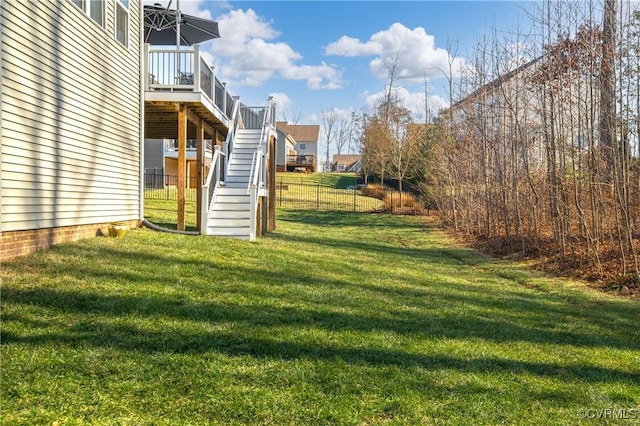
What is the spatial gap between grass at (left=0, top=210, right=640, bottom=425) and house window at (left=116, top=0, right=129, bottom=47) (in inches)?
170

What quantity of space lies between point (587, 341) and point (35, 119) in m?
6.67

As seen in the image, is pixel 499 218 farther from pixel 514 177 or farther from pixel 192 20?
pixel 192 20

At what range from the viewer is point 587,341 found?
14.9 ft

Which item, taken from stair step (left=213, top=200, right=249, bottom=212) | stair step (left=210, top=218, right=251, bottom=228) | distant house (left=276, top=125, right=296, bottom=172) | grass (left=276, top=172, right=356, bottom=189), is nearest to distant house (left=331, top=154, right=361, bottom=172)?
distant house (left=276, top=125, right=296, bottom=172)

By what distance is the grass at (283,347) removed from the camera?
282cm

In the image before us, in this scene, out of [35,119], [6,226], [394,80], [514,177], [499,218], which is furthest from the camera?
[394,80]

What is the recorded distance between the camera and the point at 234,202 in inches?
396

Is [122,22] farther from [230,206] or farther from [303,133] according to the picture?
[303,133]

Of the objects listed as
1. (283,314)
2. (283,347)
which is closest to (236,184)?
(283,314)

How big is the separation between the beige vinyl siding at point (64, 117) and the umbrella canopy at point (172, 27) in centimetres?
273

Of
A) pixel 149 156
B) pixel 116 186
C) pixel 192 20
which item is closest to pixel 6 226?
pixel 116 186

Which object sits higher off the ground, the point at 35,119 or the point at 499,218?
the point at 35,119

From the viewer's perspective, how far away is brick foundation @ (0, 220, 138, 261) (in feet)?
17.1

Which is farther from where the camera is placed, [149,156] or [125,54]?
[149,156]
